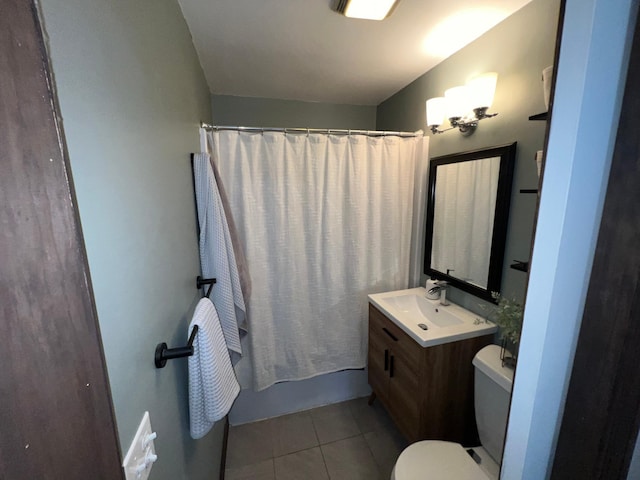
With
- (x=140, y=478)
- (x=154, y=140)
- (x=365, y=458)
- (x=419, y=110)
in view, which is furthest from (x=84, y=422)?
→ (x=419, y=110)

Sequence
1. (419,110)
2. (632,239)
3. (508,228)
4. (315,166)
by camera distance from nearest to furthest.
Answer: (632,239), (508,228), (315,166), (419,110)

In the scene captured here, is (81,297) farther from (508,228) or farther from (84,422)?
(508,228)

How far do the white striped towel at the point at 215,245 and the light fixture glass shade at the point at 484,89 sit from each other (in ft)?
4.57

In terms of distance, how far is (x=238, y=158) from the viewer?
169 centimetres

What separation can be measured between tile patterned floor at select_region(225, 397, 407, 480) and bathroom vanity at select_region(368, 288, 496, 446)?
12.0 inches

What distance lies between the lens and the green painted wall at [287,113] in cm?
228

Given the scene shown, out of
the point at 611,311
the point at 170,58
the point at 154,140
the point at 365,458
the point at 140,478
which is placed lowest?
the point at 365,458

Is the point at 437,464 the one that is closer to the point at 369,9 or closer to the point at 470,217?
the point at 470,217

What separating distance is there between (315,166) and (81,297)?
1.59 metres

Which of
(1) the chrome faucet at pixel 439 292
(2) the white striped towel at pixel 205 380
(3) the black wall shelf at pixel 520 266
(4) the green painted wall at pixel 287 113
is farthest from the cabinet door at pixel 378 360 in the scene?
(4) the green painted wall at pixel 287 113

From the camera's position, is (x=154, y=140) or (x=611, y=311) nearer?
(x=611, y=311)

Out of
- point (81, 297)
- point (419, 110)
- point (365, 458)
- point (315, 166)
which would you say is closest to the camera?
point (81, 297)

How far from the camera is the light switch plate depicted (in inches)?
20.6

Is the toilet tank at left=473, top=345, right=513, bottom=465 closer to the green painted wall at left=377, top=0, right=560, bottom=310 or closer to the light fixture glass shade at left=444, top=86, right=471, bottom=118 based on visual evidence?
the green painted wall at left=377, top=0, right=560, bottom=310
